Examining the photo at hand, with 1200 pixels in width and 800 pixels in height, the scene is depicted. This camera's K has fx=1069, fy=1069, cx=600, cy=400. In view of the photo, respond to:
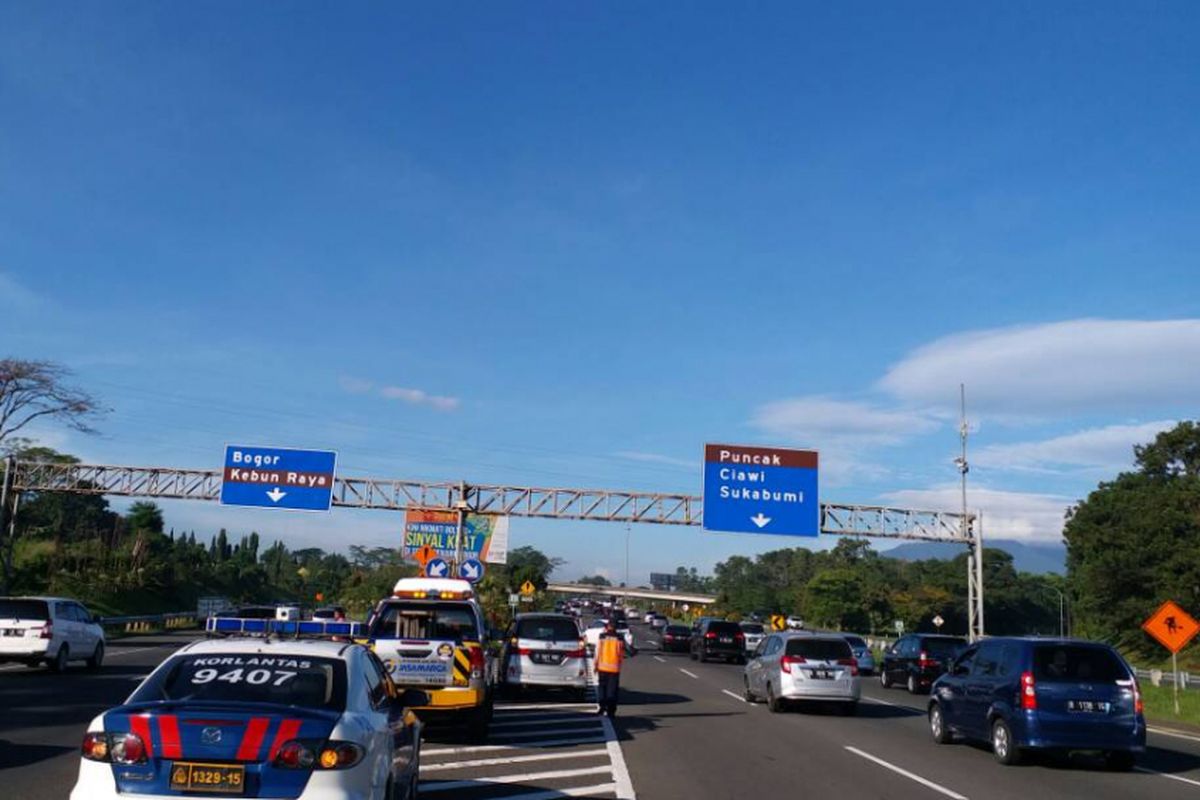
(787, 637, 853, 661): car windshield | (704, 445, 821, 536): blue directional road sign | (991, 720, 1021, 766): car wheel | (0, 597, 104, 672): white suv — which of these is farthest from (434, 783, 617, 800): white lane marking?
(704, 445, 821, 536): blue directional road sign

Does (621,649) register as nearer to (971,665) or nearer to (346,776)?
(971,665)

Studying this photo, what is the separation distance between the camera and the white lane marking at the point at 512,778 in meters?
11.0

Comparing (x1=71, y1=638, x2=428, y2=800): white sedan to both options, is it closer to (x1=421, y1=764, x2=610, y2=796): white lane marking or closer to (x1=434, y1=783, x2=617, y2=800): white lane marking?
(x1=434, y1=783, x2=617, y2=800): white lane marking

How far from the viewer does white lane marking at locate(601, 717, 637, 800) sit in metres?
11.0

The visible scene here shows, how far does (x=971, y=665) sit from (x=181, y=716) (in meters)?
13.4

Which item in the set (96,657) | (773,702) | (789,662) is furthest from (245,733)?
(96,657)

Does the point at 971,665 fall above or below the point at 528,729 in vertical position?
above

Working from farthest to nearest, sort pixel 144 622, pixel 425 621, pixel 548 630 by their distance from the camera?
1. pixel 144 622
2. pixel 548 630
3. pixel 425 621

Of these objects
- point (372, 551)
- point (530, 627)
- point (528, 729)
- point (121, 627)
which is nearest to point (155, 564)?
point (121, 627)

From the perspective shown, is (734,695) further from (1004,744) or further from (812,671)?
(1004,744)

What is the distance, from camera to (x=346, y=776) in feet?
21.2

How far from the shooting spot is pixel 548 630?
21.5 metres

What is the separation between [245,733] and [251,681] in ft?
2.76

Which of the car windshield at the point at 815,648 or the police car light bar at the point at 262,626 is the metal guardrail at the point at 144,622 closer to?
the car windshield at the point at 815,648
